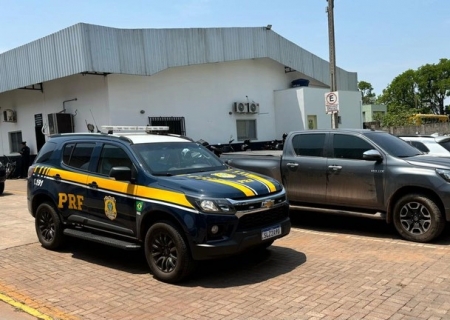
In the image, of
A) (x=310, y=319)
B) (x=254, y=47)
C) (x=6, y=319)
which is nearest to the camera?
(x=310, y=319)

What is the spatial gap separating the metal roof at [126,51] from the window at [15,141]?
9.37 ft

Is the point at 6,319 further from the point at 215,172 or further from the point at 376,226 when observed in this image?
the point at 376,226

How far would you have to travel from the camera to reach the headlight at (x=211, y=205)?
16.6 ft

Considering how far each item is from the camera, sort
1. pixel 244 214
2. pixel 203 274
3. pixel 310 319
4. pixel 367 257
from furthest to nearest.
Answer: pixel 367 257, pixel 203 274, pixel 244 214, pixel 310 319

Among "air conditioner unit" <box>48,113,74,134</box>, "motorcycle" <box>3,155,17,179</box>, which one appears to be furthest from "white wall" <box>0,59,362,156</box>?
"motorcycle" <box>3,155,17,179</box>

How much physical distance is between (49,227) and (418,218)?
583 cm

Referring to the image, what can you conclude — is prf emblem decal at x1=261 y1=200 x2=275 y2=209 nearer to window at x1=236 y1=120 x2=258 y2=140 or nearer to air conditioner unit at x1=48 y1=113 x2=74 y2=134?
air conditioner unit at x1=48 y1=113 x2=74 y2=134

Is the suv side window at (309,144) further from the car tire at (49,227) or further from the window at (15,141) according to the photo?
the window at (15,141)

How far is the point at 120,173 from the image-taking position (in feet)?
18.2

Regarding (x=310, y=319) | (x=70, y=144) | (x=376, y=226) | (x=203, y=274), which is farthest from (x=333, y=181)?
(x=70, y=144)

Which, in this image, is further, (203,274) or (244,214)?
(203,274)

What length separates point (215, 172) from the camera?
239 inches

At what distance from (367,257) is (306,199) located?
2.07 m

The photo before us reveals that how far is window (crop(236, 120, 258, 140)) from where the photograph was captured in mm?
19281
